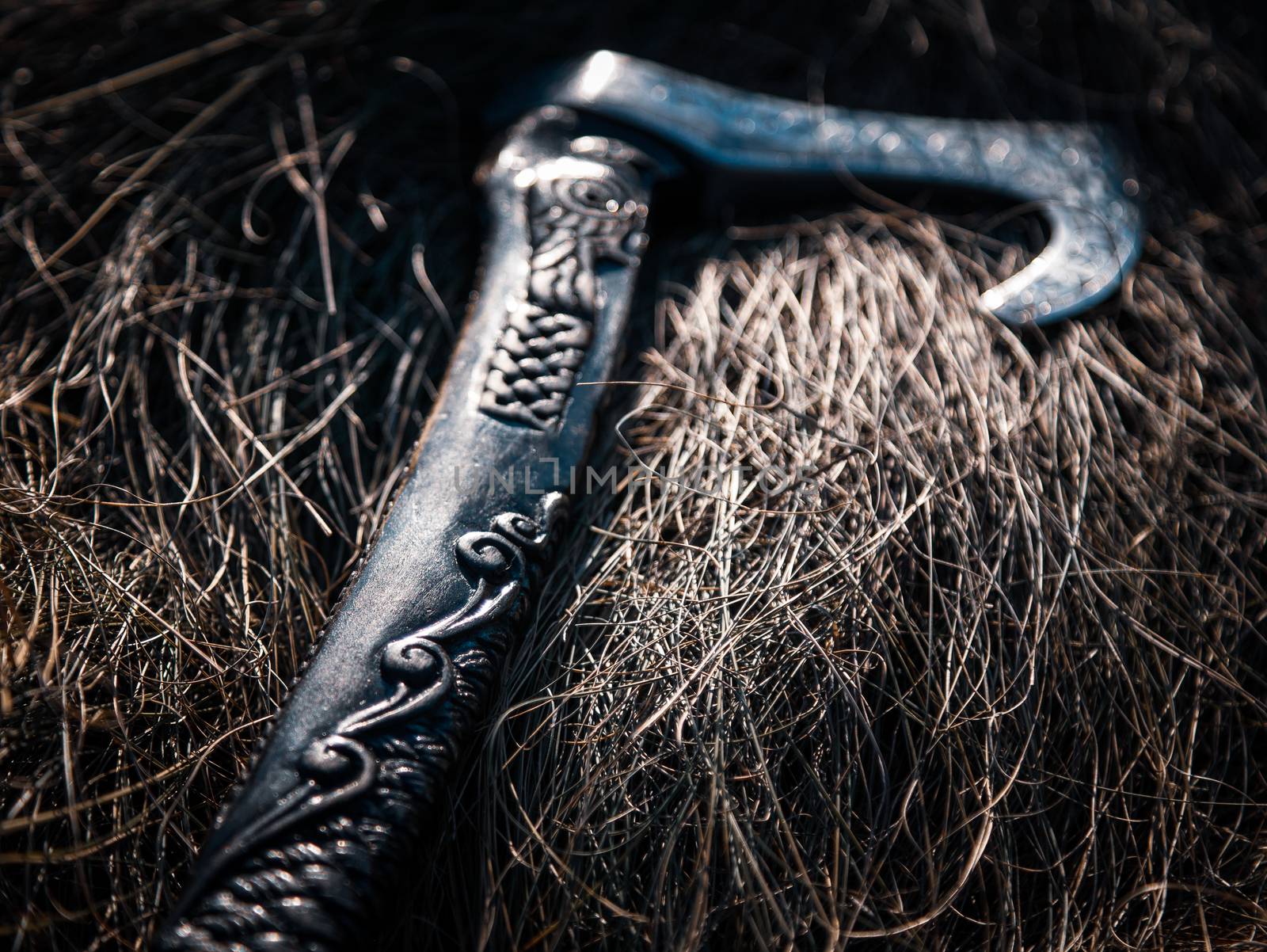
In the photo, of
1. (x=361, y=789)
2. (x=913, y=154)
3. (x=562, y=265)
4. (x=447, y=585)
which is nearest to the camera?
(x=361, y=789)

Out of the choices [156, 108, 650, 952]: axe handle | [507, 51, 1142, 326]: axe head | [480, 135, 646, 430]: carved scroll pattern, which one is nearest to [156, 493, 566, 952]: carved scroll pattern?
[156, 108, 650, 952]: axe handle

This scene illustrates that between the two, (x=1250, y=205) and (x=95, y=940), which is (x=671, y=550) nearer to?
(x=95, y=940)

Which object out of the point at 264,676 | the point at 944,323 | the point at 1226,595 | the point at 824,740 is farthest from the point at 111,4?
the point at 1226,595

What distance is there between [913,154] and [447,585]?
93 cm

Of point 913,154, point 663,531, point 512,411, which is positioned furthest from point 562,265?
point 913,154

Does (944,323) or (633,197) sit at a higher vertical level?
(633,197)

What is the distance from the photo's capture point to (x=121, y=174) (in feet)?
3.88

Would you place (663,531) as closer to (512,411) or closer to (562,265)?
(512,411)

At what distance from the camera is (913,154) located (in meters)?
1.26

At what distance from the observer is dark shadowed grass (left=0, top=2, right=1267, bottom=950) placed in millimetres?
793

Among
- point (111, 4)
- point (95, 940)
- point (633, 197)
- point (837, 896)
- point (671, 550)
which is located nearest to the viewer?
point (95, 940)

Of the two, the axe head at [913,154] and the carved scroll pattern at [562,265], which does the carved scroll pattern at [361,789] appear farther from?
the axe head at [913,154]

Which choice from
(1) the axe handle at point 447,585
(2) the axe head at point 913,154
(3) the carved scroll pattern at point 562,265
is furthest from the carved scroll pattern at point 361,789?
(2) the axe head at point 913,154

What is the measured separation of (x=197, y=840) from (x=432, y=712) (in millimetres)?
249
